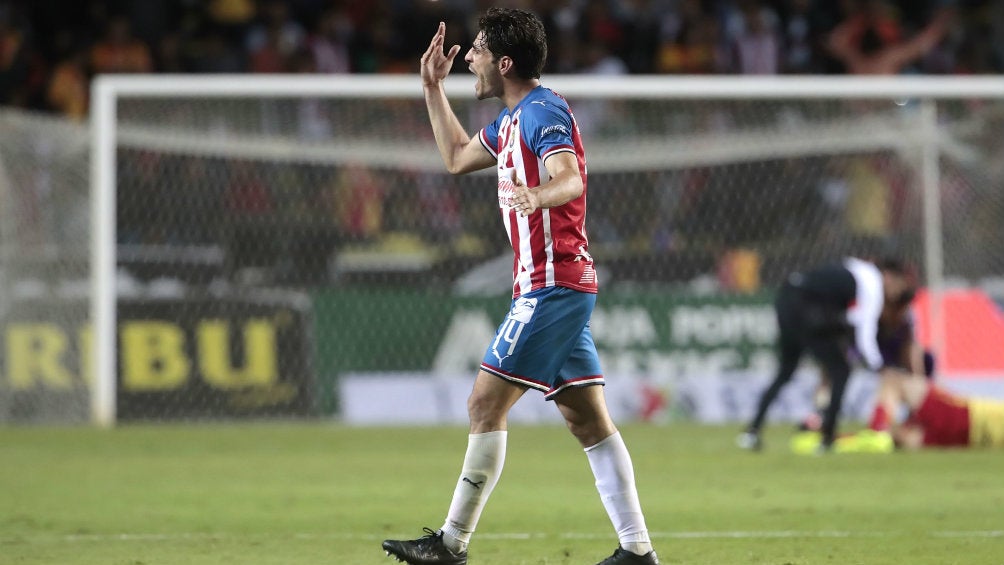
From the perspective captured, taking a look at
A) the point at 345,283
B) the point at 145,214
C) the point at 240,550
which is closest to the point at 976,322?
the point at 345,283

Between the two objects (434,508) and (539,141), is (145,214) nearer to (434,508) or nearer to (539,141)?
(434,508)

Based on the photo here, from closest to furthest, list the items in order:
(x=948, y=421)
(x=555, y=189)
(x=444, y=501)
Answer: (x=555, y=189)
(x=444, y=501)
(x=948, y=421)

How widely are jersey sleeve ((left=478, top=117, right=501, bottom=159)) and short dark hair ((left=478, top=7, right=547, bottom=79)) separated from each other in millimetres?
259

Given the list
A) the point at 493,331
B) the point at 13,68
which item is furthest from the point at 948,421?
the point at 13,68

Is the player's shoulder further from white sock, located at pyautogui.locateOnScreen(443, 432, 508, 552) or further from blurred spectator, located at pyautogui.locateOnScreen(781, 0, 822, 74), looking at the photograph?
blurred spectator, located at pyautogui.locateOnScreen(781, 0, 822, 74)

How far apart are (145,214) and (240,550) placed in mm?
9006

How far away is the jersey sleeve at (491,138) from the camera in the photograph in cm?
577

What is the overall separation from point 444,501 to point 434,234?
721 centimetres

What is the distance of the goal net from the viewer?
1486 cm

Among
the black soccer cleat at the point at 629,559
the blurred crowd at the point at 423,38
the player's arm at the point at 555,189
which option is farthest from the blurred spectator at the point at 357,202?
the player's arm at the point at 555,189

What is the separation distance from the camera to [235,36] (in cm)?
1889

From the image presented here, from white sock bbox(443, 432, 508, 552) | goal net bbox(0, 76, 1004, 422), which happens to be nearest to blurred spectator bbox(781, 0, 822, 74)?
goal net bbox(0, 76, 1004, 422)

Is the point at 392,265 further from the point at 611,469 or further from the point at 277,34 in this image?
the point at 611,469

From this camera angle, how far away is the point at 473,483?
548 cm
